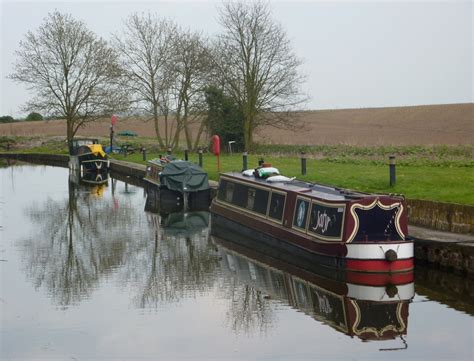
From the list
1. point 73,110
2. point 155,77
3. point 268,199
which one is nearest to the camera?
point 268,199

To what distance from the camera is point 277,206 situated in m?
16.1

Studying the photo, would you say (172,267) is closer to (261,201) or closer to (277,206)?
(277,206)

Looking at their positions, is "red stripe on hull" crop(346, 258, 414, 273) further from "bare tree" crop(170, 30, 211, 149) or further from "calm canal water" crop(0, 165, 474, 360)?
"bare tree" crop(170, 30, 211, 149)

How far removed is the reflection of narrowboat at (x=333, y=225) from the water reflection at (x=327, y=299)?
0.36 metres

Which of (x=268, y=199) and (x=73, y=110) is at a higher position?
(x=73, y=110)

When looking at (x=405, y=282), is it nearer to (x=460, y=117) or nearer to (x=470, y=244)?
(x=470, y=244)

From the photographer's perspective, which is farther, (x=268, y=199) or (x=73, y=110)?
(x=73, y=110)

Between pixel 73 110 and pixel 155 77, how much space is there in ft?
27.9

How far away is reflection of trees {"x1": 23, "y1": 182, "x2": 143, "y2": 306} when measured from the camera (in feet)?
45.1

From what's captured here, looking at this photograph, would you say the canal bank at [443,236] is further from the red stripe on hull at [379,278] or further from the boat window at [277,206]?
the boat window at [277,206]

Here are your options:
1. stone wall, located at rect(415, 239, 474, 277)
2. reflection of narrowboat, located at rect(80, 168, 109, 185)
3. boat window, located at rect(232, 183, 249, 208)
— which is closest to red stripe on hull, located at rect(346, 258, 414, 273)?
stone wall, located at rect(415, 239, 474, 277)

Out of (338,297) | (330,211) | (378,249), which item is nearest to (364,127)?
(330,211)

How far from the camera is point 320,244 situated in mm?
13734

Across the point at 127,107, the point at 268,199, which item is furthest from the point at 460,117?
the point at 268,199
